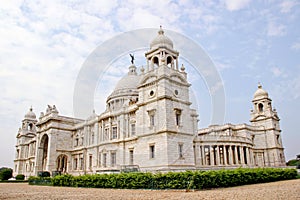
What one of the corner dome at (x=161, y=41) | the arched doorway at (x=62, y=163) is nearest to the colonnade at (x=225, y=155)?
the corner dome at (x=161, y=41)

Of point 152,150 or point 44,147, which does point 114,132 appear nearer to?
point 152,150

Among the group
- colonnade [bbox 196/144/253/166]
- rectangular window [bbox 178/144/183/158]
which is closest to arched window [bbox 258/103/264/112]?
colonnade [bbox 196/144/253/166]

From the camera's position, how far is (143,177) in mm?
19047

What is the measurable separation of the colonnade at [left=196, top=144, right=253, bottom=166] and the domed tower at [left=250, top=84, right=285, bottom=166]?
437 inches

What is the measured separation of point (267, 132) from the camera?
48.8 metres

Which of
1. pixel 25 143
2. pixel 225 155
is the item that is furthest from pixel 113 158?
pixel 25 143

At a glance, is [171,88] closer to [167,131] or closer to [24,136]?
[167,131]

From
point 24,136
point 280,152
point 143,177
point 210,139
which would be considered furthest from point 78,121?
point 280,152

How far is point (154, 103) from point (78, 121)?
24862 mm

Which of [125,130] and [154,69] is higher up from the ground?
[154,69]

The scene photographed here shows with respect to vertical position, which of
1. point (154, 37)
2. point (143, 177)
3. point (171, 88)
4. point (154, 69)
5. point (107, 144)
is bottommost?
point (143, 177)

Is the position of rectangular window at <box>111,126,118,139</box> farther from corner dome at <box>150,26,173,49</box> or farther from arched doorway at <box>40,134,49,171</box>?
arched doorway at <box>40,134,49,171</box>

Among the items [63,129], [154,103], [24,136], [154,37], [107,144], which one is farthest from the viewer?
[24,136]

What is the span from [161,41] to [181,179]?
2242cm
